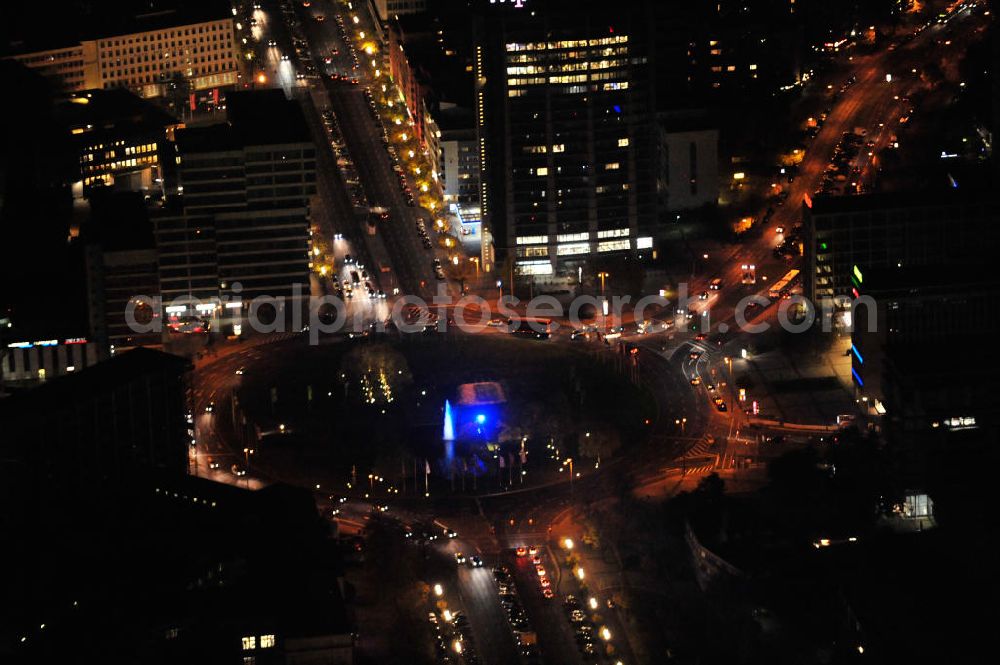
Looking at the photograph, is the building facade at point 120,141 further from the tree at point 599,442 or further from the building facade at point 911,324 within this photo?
the building facade at point 911,324

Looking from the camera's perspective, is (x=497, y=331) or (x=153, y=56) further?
(x=153, y=56)

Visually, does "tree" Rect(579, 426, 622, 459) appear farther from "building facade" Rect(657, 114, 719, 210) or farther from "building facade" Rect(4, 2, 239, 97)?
"building facade" Rect(4, 2, 239, 97)

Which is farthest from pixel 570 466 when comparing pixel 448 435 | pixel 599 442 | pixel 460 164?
pixel 460 164

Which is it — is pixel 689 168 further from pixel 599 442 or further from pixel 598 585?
pixel 598 585

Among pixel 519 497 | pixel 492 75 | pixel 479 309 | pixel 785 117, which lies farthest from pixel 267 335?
pixel 785 117

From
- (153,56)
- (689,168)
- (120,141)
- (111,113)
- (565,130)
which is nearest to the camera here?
(565,130)

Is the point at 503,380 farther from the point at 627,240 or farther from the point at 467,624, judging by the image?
the point at 467,624
